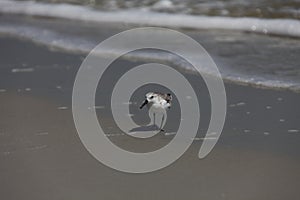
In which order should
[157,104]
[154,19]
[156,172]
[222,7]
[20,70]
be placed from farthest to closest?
[222,7]
[154,19]
[20,70]
[157,104]
[156,172]

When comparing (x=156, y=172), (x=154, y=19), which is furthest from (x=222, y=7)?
(x=156, y=172)

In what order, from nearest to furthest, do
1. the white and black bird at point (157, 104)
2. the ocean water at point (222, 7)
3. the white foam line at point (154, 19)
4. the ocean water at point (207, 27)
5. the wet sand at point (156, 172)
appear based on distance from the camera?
the wet sand at point (156, 172)
the white and black bird at point (157, 104)
the ocean water at point (207, 27)
the white foam line at point (154, 19)
the ocean water at point (222, 7)

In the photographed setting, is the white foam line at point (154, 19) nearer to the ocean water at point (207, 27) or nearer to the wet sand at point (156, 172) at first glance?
the ocean water at point (207, 27)

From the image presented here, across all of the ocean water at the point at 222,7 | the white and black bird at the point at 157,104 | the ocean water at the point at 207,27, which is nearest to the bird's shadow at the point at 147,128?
the white and black bird at the point at 157,104

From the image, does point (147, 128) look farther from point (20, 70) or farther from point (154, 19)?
point (154, 19)

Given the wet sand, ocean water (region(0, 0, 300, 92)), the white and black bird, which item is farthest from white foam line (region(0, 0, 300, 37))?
the white and black bird

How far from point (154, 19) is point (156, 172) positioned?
400 cm

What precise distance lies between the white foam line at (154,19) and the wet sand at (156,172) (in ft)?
6.39

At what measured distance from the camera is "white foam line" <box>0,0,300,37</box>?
6836 mm

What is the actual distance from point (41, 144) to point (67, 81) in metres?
1.28

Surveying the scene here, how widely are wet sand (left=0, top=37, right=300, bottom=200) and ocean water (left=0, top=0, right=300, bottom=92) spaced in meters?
0.47

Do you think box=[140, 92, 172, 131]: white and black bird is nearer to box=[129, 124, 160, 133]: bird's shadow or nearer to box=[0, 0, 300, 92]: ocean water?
box=[129, 124, 160, 133]: bird's shadow

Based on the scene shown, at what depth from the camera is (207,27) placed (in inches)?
274

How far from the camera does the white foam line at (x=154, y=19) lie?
6836mm
